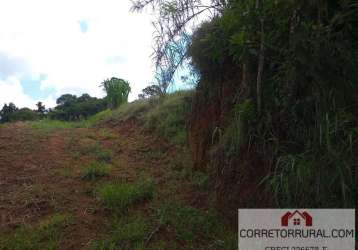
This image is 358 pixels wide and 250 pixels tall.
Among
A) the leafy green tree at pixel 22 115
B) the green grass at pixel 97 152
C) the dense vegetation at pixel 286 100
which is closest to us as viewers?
the dense vegetation at pixel 286 100

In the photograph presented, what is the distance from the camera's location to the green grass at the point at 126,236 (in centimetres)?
382

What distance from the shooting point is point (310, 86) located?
11.6 ft

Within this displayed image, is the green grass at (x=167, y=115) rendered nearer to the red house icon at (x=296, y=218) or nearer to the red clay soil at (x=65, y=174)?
the red clay soil at (x=65, y=174)

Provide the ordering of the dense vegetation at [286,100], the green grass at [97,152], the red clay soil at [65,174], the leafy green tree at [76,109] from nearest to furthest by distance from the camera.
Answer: the dense vegetation at [286,100] → the red clay soil at [65,174] → the green grass at [97,152] → the leafy green tree at [76,109]

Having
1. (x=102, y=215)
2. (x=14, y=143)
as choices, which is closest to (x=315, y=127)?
(x=102, y=215)

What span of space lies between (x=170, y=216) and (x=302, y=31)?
2122 mm

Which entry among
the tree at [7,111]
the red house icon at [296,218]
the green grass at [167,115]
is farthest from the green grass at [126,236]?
the tree at [7,111]

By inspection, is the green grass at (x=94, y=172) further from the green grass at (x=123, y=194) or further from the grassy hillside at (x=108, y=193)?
the green grass at (x=123, y=194)

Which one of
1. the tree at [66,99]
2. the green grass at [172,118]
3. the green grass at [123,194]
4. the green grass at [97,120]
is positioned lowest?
the green grass at [123,194]

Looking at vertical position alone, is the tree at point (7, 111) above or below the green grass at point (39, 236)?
above

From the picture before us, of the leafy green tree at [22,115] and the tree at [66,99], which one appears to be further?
the tree at [66,99]

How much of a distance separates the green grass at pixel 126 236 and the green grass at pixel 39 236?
0.40 meters

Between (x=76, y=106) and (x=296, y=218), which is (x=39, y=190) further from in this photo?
(x=76, y=106)

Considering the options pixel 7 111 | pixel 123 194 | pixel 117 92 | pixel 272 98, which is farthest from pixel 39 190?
pixel 7 111
